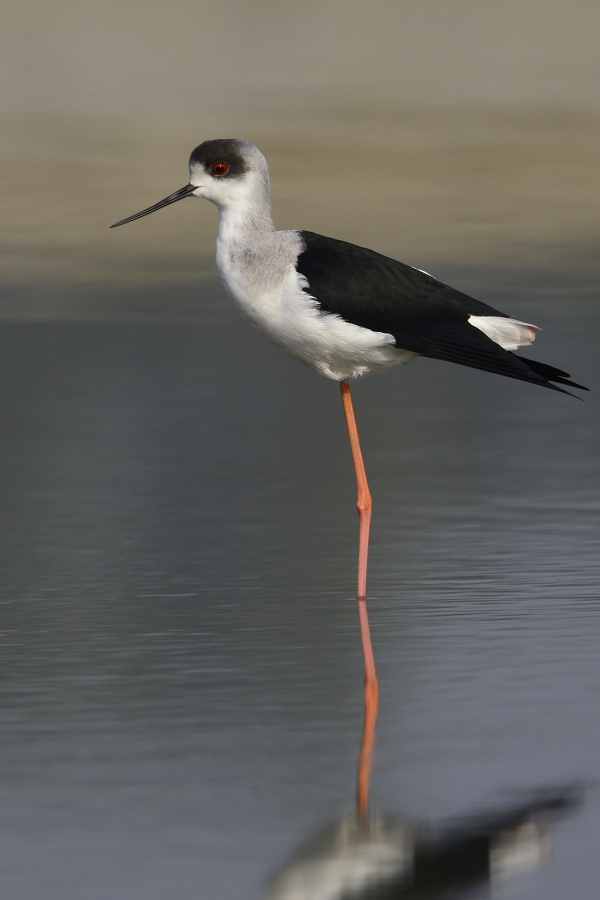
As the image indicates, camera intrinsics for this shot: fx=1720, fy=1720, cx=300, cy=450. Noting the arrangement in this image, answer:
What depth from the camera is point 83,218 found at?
1797 centimetres

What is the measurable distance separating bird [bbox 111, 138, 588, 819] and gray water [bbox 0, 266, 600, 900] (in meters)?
0.52

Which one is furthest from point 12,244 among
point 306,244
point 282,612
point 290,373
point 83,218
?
point 282,612

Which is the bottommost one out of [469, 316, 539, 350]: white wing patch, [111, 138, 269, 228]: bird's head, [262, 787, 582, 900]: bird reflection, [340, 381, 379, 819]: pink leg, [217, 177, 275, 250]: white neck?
[262, 787, 582, 900]: bird reflection

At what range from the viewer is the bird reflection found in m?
3.29

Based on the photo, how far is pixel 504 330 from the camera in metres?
6.09

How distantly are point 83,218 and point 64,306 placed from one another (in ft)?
16.7

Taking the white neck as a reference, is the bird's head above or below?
above

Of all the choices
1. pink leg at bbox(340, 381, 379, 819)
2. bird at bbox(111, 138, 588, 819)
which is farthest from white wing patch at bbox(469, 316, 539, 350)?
pink leg at bbox(340, 381, 379, 819)

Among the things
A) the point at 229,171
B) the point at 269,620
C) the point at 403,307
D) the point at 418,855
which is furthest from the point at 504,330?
the point at 418,855

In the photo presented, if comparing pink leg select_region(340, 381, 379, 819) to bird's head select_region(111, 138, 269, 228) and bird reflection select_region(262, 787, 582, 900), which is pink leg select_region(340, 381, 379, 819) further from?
bird's head select_region(111, 138, 269, 228)

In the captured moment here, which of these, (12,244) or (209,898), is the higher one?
(12,244)

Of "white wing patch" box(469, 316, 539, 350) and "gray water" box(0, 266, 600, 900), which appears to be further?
"white wing patch" box(469, 316, 539, 350)

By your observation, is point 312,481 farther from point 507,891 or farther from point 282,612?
point 507,891

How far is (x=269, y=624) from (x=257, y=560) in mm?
844
